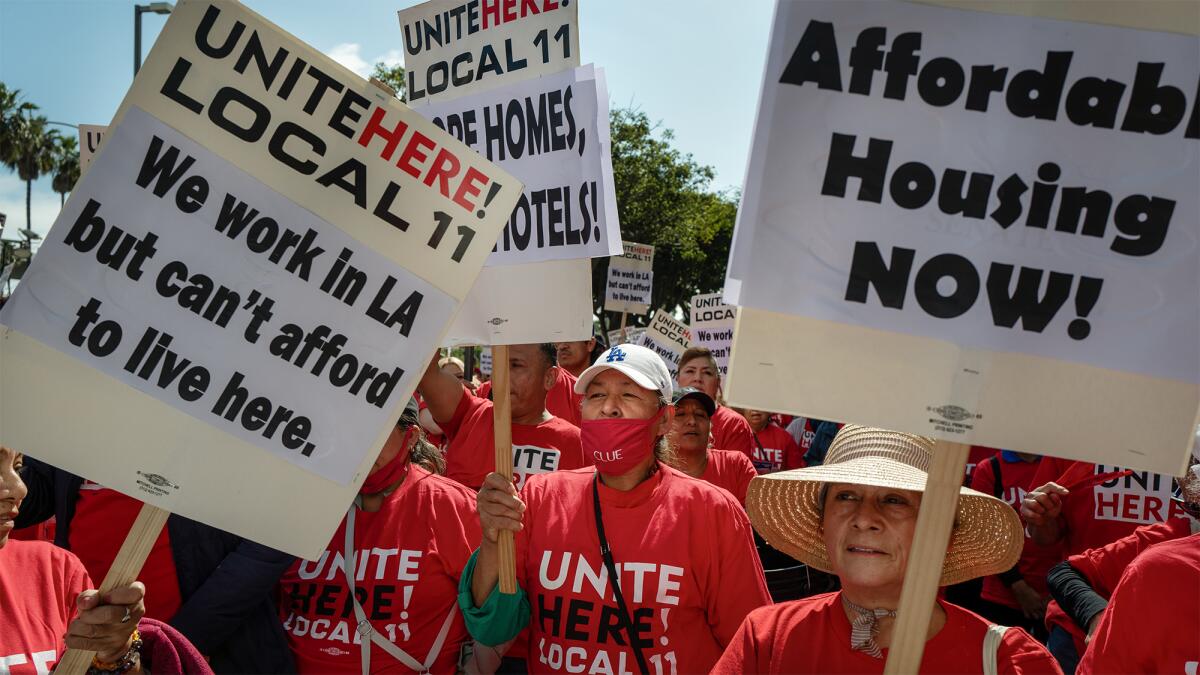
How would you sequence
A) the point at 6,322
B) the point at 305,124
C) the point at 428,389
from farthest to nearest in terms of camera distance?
1. the point at 428,389
2. the point at 305,124
3. the point at 6,322

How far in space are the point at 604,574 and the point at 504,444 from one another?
0.61 metres

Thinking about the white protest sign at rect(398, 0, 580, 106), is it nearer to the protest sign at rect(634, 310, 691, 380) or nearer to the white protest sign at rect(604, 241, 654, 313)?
the protest sign at rect(634, 310, 691, 380)

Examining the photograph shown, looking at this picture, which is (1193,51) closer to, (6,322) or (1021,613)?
(6,322)

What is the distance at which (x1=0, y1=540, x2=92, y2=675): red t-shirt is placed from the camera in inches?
100

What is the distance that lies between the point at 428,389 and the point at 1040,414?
362 centimetres

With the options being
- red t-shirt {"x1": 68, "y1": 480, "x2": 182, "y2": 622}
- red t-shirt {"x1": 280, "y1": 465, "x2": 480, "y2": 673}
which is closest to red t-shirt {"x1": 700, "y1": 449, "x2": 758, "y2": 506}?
red t-shirt {"x1": 280, "y1": 465, "x2": 480, "y2": 673}

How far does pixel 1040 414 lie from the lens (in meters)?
1.89

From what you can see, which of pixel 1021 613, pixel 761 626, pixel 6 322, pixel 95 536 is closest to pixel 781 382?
pixel 761 626

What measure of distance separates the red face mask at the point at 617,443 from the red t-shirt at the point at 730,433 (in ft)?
9.80

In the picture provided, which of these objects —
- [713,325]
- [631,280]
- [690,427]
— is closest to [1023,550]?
[690,427]

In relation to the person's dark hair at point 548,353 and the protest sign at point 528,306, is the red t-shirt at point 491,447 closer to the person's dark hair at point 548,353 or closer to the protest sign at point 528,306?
the person's dark hair at point 548,353

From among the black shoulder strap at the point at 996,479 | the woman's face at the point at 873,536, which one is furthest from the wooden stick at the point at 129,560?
the black shoulder strap at the point at 996,479

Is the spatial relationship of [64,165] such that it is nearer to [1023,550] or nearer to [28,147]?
[28,147]

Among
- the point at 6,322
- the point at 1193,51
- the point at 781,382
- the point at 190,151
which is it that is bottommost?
the point at 6,322
